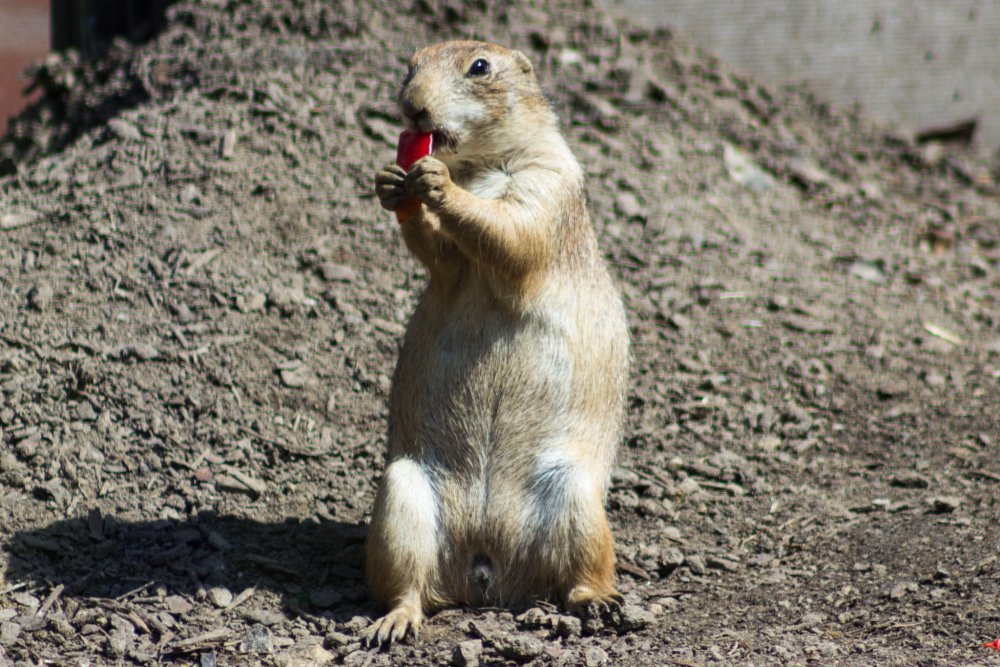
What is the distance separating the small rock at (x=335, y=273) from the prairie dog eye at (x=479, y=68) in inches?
101

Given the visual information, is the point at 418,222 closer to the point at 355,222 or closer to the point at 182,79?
the point at 355,222

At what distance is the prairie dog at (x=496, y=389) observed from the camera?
5645 mm

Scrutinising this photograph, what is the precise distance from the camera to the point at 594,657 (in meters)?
5.24

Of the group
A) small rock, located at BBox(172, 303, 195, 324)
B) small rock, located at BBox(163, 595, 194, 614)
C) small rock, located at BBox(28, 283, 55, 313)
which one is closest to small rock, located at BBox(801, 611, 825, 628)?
small rock, located at BBox(163, 595, 194, 614)

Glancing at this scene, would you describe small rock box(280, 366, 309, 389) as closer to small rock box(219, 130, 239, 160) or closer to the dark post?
small rock box(219, 130, 239, 160)

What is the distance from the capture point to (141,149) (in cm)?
859

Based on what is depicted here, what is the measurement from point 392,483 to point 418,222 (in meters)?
1.24

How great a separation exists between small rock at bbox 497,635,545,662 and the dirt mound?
1 cm

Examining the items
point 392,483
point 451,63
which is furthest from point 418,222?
point 392,483

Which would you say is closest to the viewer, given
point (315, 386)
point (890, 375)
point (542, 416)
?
point (542, 416)

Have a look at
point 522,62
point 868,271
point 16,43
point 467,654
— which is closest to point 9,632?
point 467,654

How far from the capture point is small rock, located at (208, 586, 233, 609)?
18.7 feet

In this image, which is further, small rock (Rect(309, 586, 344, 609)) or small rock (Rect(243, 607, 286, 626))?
small rock (Rect(309, 586, 344, 609))

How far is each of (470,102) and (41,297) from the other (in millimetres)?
3199
